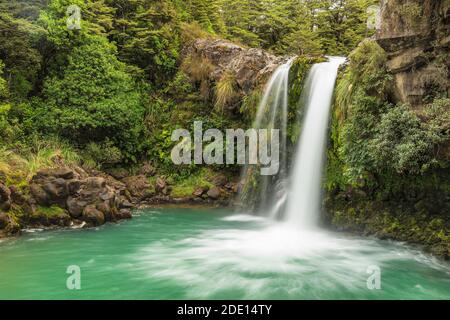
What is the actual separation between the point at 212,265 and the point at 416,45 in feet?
24.3

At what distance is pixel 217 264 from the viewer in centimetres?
869

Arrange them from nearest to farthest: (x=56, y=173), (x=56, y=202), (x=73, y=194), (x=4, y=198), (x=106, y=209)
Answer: (x=4, y=198) → (x=56, y=202) → (x=73, y=194) → (x=56, y=173) → (x=106, y=209)

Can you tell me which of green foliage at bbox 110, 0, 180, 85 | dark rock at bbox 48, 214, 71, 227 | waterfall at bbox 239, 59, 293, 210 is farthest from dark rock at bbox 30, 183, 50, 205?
green foliage at bbox 110, 0, 180, 85

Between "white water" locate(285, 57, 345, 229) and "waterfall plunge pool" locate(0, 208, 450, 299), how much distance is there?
0.90m

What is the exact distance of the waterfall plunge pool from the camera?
7.13m

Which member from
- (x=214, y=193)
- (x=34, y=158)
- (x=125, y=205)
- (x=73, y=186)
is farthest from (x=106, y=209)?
(x=214, y=193)

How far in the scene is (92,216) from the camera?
476 inches

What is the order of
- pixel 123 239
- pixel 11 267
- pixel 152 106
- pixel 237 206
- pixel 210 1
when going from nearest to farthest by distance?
pixel 11 267 → pixel 123 239 → pixel 237 206 → pixel 152 106 → pixel 210 1

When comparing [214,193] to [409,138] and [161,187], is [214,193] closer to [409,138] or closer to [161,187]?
[161,187]

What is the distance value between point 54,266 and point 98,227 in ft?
11.8

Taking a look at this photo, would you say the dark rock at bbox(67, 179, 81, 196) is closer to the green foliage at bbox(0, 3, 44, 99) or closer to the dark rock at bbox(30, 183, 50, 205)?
the dark rock at bbox(30, 183, 50, 205)

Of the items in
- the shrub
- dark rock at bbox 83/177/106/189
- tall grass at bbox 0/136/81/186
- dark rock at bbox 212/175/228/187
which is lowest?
dark rock at bbox 212/175/228/187
